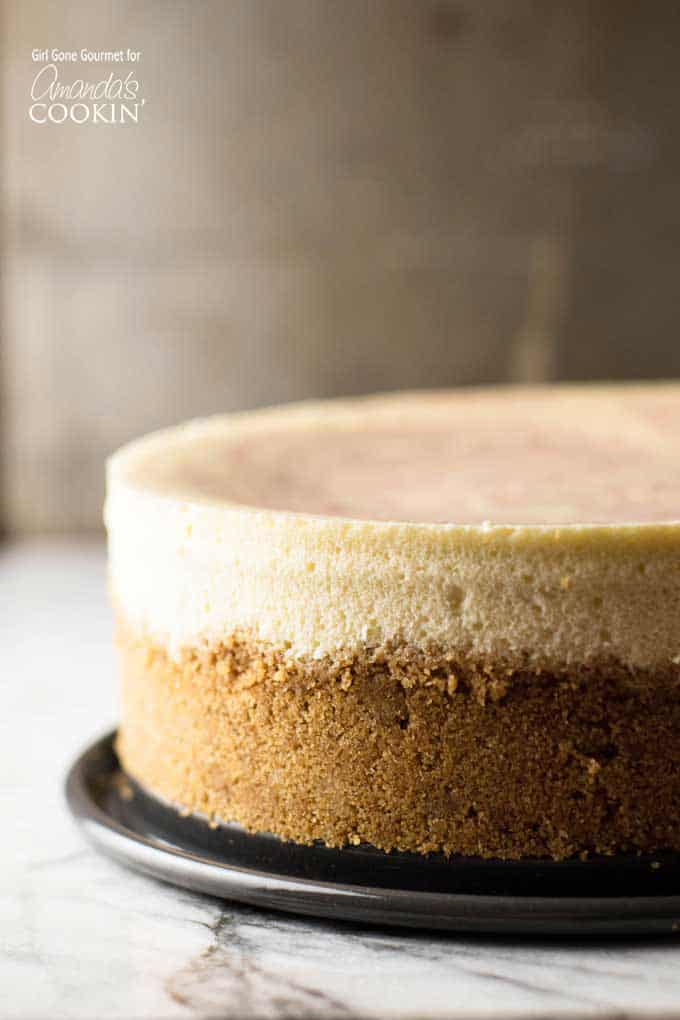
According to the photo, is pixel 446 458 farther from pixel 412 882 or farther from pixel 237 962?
pixel 237 962

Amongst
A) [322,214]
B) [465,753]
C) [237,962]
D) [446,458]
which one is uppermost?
[322,214]

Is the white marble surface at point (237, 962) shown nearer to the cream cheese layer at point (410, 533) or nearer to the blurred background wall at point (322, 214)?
the cream cheese layer at point (410, 533)

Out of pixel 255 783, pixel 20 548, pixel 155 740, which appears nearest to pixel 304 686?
pixel 255 783

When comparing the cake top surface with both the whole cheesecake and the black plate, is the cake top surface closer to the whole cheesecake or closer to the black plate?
the whole cheesecake

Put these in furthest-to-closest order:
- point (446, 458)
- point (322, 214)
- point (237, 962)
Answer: point (322, 214)
point (446, 458)
point (237, 962)

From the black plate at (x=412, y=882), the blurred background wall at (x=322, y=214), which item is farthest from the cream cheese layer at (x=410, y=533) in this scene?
the blurred background wall at (x=322, y=214)

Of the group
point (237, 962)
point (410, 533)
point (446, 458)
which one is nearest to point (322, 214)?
point (446, 458)

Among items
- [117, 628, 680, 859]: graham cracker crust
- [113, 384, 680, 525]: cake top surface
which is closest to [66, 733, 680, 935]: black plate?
[117, 628, 680, 859]: graham cracker crust
